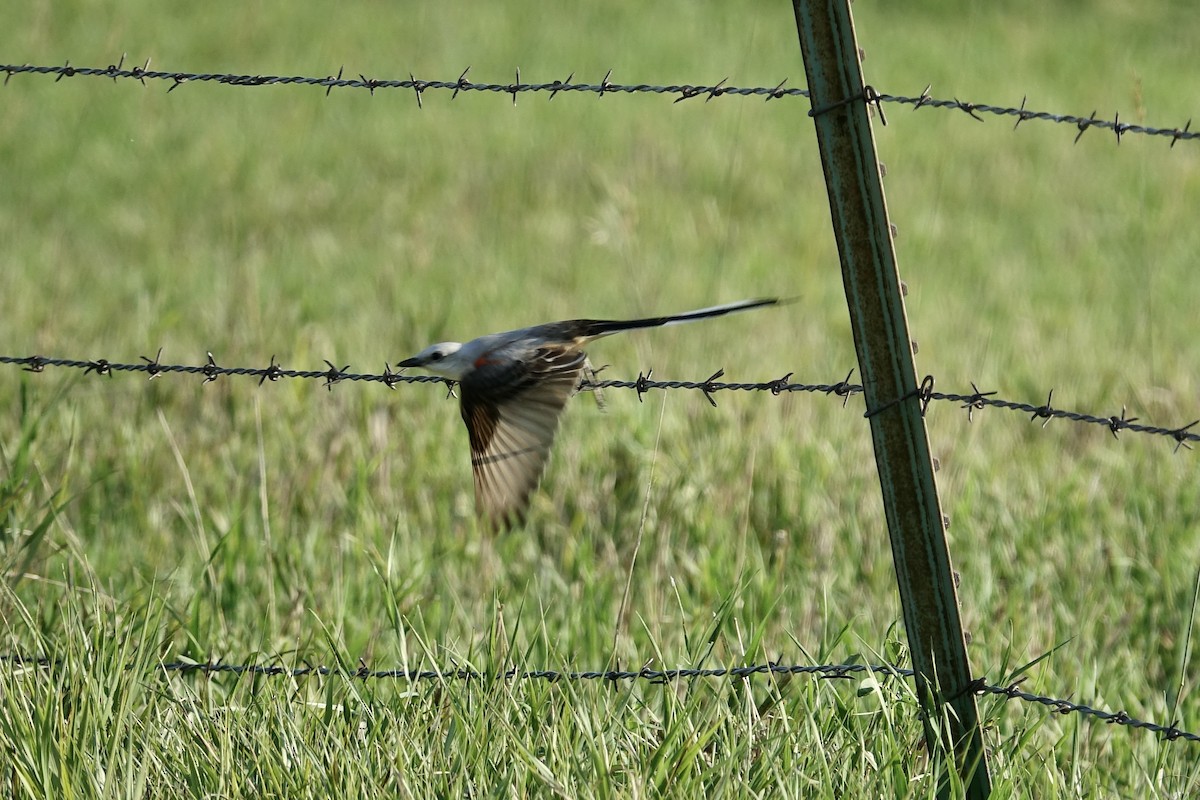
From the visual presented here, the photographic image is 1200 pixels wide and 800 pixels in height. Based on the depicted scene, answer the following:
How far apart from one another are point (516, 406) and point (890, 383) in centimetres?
82

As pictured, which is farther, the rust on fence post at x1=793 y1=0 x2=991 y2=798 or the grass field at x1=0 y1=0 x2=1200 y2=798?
the grass field at x1=0 y1=0 x2=1200 y2=798

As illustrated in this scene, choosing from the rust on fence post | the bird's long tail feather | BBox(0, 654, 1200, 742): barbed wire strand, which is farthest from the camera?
the bird's long tail feather

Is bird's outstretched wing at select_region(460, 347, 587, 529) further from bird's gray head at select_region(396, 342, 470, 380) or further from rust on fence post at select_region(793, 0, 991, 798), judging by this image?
rust on fence post at select_region(793, 0, 991, 798)

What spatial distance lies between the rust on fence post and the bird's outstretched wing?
711 mm

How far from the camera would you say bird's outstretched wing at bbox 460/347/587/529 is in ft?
9.59

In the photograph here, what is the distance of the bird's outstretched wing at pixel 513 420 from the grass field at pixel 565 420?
304mm

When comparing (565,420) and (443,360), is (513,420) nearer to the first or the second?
(443,360)

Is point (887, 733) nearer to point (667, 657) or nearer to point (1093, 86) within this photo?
point (667, 657)

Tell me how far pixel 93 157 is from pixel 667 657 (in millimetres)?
7492

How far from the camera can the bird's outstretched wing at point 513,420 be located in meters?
2.92

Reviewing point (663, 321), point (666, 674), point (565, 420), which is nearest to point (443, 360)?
point (663, 321)

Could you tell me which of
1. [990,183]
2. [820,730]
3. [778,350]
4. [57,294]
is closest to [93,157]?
[57,294]

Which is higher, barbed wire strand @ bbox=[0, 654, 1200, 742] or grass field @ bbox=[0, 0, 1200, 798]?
grass field @ bbox=[0, 0, 1200, 798]

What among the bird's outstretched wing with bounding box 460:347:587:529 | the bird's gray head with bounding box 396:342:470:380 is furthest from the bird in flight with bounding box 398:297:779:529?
the bird's gray head with bounding box 396:342:470:380
